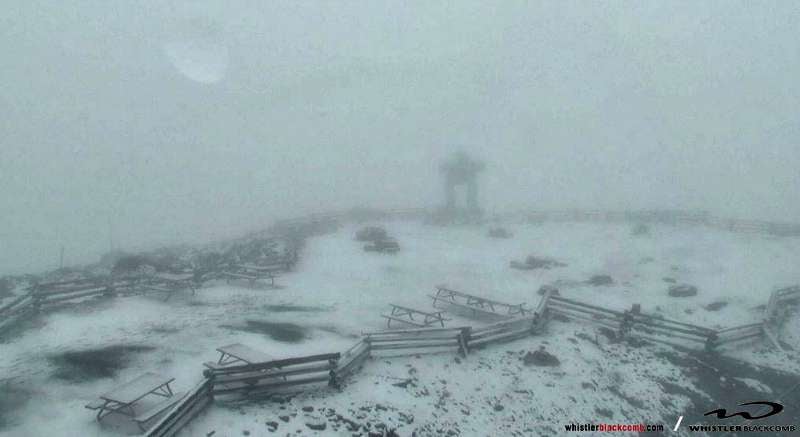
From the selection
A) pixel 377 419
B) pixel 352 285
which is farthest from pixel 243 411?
pixel 352 285

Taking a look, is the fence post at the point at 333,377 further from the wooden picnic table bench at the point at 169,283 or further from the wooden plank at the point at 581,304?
the wooden picnic table bench at the point at 169,283

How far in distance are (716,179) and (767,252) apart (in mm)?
143244

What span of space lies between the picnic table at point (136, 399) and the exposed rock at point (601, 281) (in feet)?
63.4

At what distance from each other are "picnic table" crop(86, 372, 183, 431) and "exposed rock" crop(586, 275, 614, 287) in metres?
19.3

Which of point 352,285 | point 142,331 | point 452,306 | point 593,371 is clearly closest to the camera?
point 593,371

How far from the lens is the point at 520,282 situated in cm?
2216

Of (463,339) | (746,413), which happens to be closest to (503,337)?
(463,339)

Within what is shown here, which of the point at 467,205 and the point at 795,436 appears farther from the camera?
the point at 467,205

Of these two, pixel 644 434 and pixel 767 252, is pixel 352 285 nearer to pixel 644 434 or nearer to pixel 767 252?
pixel 644 434

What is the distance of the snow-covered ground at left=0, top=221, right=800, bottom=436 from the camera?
32.2 ft

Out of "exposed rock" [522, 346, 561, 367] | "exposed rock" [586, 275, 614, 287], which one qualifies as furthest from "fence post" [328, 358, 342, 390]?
"exposed rock" [586, 275, 614, 287]

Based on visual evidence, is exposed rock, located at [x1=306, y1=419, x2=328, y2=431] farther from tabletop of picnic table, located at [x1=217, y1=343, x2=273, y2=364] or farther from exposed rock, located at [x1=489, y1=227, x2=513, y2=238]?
exposed rock, located at [x1=489, y1=227, x2=513, y2=238]

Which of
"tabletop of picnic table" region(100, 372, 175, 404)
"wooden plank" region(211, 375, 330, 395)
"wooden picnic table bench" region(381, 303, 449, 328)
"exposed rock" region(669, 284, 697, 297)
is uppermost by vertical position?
"tabletop of picnic table" region(100, 372, 175, 404)

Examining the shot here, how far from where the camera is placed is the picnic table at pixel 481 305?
17.2m
